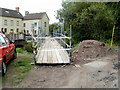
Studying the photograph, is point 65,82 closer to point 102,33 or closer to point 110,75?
point 110,75

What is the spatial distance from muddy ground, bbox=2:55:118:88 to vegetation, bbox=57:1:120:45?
6.11 metres

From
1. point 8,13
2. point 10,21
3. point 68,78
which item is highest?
point 8,13

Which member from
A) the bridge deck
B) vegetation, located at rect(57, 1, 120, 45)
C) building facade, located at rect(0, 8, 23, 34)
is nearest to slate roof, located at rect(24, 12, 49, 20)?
building facade, located at rect(0, 8, 23, 34)

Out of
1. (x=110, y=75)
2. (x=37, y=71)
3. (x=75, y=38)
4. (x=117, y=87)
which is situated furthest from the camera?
(x=75, y=38)

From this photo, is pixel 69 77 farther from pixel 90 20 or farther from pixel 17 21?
pixel 17 21

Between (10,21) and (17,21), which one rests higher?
(17,21)

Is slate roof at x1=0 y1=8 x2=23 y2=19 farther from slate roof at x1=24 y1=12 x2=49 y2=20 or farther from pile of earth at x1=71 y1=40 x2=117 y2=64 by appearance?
pile of earth at x1=71 y1=40 x2=117 y2=64

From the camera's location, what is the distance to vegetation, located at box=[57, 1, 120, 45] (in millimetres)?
10766

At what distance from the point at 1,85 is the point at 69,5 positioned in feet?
34.5

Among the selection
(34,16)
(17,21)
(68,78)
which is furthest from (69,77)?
(34,16)

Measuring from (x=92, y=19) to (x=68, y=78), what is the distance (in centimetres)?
772

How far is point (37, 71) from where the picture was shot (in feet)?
16.7

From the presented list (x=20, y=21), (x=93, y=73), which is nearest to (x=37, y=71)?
(x=93, y=73)

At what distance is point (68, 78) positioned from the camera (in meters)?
4.41
